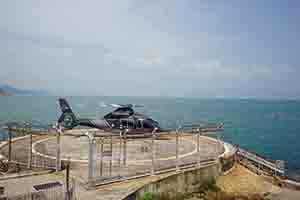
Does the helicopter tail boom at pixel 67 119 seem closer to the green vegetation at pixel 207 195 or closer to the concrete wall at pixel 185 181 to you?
the concrete wall at pixel 185 181

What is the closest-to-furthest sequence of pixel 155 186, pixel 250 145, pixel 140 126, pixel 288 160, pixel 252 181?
pixel 155 186 < pixel 252 181 < pixel 140 126 < pixel 288 160 < pixel 250 145

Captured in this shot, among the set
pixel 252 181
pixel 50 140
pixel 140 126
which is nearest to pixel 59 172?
pixel 50 140

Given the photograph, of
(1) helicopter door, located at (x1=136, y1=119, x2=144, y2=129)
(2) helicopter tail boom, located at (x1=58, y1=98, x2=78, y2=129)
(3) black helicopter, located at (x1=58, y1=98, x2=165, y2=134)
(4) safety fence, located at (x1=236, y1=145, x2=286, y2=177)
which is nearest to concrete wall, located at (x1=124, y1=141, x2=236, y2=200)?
(4) safety fence, located at (x1=236, y1=145, x2=286, y2=177)

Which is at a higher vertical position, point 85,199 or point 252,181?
point 85,199

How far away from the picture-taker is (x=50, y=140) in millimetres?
21609

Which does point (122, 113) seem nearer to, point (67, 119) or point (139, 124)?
point (139, 124)

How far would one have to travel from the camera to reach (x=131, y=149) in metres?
19.4

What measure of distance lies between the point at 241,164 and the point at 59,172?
1380 cm

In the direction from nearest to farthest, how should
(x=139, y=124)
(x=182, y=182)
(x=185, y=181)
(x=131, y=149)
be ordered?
(x=182, y=182), (x=185, y=181), (x=131, y=149), (x=139, y=124)

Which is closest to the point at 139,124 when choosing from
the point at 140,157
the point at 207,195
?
the point at 140,157

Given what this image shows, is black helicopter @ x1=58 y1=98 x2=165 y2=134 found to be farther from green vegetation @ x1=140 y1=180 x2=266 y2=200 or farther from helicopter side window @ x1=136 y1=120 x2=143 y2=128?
green vegetation @ x1=140 y1=180 x2=266 y2=200

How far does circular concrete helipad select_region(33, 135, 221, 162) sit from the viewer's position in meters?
16.6

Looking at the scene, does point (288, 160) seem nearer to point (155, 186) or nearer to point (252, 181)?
point (252, 181)

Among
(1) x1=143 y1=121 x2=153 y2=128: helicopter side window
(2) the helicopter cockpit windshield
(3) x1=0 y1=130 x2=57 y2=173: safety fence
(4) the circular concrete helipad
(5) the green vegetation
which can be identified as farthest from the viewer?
(2) the helicopter cockpit windshield
